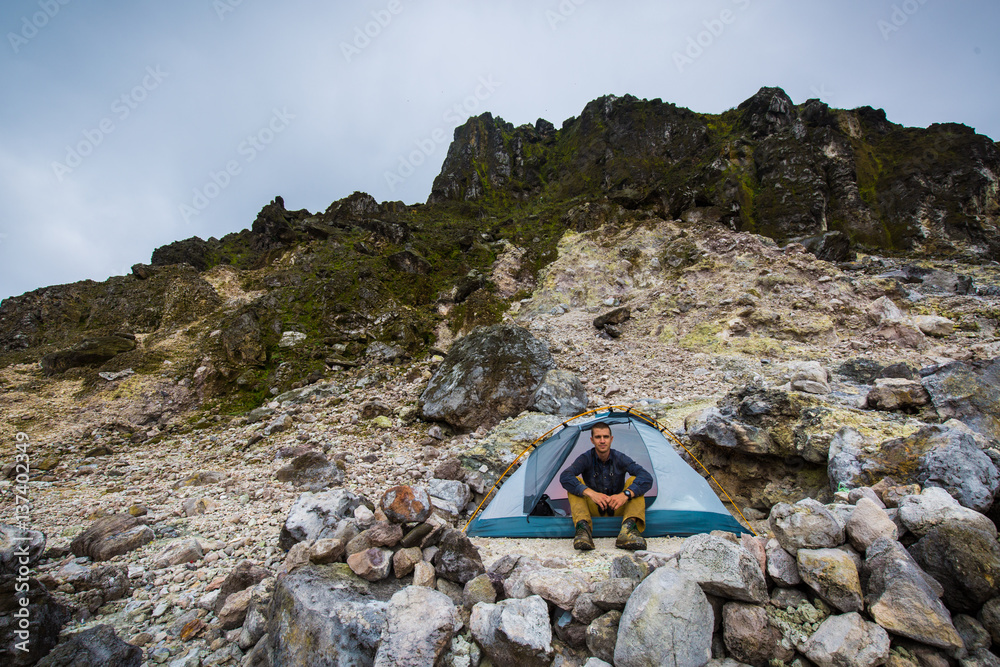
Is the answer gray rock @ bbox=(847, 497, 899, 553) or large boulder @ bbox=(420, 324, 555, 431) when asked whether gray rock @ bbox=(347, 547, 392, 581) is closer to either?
gray rock @ bbox=(847, 497, 899, 553)

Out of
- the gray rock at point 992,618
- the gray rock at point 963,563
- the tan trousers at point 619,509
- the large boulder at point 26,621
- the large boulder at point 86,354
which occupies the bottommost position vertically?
the large boulder at point 26,621

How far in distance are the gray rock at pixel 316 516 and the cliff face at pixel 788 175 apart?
25042mm

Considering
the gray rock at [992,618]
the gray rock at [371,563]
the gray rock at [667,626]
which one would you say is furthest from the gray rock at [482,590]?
the gray rock at [992,618]

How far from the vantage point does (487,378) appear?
11.0 m

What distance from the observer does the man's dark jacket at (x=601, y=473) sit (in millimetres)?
5488

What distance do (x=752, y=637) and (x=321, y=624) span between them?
3.38m

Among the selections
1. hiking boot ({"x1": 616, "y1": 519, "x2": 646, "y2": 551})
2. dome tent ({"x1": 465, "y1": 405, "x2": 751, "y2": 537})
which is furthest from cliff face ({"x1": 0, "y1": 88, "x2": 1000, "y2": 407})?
hiking boot ({"x1": 616, "y1": 519, "x2": 646, "y2": 551})

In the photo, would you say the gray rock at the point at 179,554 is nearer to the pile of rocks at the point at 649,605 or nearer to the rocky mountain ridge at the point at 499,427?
the rocky mountain ridge at the point at 499,427

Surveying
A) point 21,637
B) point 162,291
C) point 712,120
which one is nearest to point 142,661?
point 21,637

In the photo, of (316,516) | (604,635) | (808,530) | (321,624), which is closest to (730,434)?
(808,530)

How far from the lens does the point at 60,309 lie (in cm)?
1767

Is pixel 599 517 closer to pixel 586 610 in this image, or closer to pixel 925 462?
pixel 586 610

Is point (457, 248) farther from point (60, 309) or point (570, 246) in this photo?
point (60, 309)

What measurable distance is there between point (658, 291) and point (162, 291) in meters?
24.1
